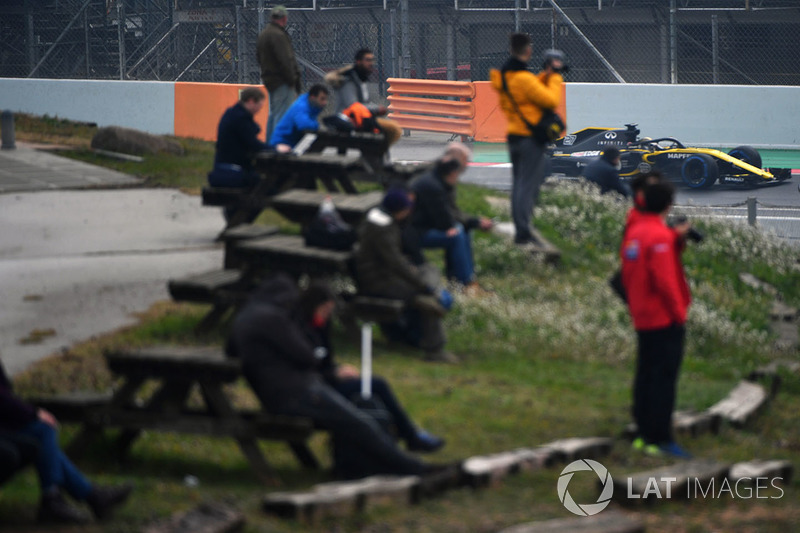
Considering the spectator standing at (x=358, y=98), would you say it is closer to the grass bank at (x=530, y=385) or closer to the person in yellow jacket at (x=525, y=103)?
the grass bank at (x=530, y=385)

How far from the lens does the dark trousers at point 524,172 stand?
1075 cm

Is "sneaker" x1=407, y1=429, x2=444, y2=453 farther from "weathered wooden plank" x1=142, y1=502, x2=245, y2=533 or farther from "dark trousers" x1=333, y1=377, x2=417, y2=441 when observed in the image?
"weathered wooden plank" x1=142, y1=502, x2=245, y2=533

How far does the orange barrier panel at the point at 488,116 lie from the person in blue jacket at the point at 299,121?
12142mm

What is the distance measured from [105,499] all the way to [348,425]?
51.4 inches

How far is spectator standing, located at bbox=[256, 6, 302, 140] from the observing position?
13094 millimetres

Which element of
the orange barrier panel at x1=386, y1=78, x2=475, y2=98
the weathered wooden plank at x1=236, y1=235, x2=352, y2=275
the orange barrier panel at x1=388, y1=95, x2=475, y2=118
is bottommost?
the weathered wooden plank at x1=236, y1=235, x2=352, y2=275

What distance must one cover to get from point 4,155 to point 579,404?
11442 millimetres

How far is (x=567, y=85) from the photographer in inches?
910

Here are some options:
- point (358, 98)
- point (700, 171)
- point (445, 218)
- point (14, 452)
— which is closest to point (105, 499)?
point (14, 452)

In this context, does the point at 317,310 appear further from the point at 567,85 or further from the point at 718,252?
the point at 567,85

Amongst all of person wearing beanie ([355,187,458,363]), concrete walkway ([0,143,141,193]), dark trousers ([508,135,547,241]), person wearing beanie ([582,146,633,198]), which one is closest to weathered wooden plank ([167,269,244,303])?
person wearing beanie ([355,187,458,363])

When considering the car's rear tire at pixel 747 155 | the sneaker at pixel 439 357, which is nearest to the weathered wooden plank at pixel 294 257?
the sneaker at pixel 439 357

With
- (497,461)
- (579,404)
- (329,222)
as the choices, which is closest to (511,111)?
(329,222)

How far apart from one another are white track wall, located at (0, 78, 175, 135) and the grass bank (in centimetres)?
1092
